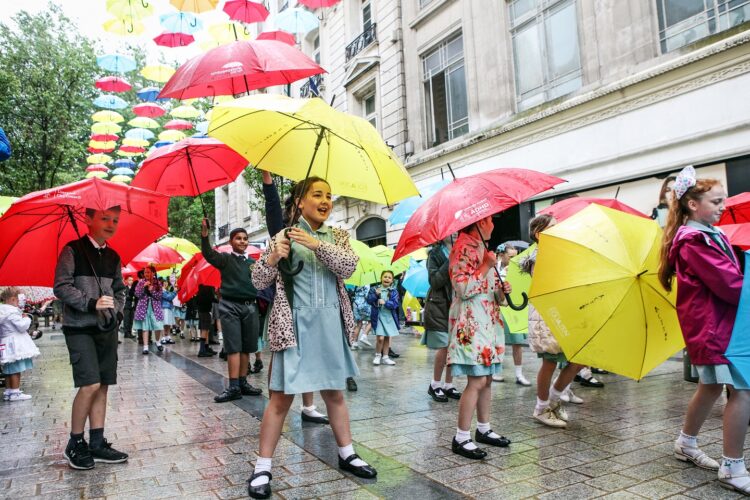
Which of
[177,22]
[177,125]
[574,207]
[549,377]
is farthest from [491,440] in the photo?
[177,125]

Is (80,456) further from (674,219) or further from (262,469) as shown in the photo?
(674,219)

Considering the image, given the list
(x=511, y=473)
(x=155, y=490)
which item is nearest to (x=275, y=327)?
(x=155, y=490)

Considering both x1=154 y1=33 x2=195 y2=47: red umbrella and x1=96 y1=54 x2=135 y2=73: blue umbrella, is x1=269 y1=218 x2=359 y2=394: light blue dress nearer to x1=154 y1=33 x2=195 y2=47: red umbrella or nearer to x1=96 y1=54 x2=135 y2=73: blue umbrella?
x1=154 y1=33 x2=195 y2=47: red umbrella

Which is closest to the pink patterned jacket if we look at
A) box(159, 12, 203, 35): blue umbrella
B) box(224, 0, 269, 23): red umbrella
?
box(224, 0, 269, 23): red umbrella

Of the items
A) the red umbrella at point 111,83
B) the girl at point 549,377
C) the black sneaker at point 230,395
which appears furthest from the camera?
the red umbrella at point 111,83

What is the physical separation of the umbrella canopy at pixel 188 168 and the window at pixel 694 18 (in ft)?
28.3

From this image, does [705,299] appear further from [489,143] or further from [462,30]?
[462,30]

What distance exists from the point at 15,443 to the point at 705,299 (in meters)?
5.47

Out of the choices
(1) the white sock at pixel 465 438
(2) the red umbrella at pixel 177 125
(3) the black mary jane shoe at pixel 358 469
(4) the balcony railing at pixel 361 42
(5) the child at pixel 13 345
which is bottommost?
(3) the black mary jane shoe at pixel 358 469

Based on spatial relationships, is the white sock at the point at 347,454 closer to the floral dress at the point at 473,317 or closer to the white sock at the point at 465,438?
the white sock at the point at 465,438

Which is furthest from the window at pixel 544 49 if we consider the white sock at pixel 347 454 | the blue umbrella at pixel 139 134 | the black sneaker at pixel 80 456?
the blue umbrella at pixel 139 134

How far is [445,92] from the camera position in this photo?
52.2ft

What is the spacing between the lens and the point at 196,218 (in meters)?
37.2

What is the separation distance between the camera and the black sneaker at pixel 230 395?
6.32m
